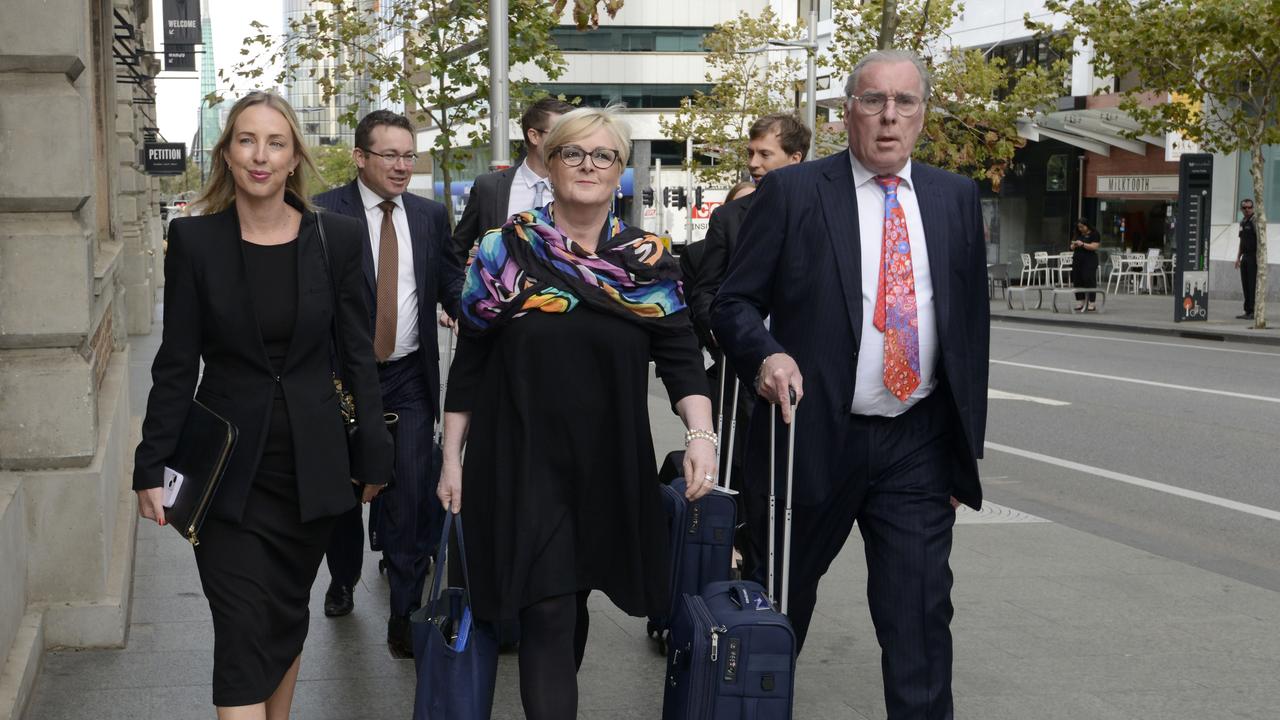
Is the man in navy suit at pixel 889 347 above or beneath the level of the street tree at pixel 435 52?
beneath

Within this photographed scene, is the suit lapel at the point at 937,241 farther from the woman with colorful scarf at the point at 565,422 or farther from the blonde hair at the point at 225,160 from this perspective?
the blonde hair at the point at 225,160

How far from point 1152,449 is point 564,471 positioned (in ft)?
30.0

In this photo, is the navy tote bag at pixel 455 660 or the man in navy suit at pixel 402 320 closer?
the navy tote bag at pixel 455 660

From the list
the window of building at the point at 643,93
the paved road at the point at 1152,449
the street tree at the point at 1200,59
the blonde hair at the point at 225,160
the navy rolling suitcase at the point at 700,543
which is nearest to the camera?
the blonde hair at the point at 225,160

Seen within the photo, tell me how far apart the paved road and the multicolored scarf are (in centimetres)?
475

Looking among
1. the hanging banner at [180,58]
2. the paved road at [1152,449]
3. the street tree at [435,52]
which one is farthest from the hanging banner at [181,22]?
the paved road at [1152,449]

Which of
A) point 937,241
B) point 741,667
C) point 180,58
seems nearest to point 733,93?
point 180,58

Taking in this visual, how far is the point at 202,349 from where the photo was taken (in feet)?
13.3

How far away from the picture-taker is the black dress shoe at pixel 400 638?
5.82 m

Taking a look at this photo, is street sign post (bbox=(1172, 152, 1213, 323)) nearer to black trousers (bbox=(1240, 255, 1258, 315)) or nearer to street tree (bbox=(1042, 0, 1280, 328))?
street tree (bbox=(1042, 0, 1280, 328))

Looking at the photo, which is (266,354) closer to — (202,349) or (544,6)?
(202,349)

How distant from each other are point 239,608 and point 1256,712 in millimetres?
3341

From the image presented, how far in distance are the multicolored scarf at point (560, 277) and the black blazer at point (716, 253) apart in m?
2.56

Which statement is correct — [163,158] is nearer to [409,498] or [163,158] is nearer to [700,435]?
[409,498]
